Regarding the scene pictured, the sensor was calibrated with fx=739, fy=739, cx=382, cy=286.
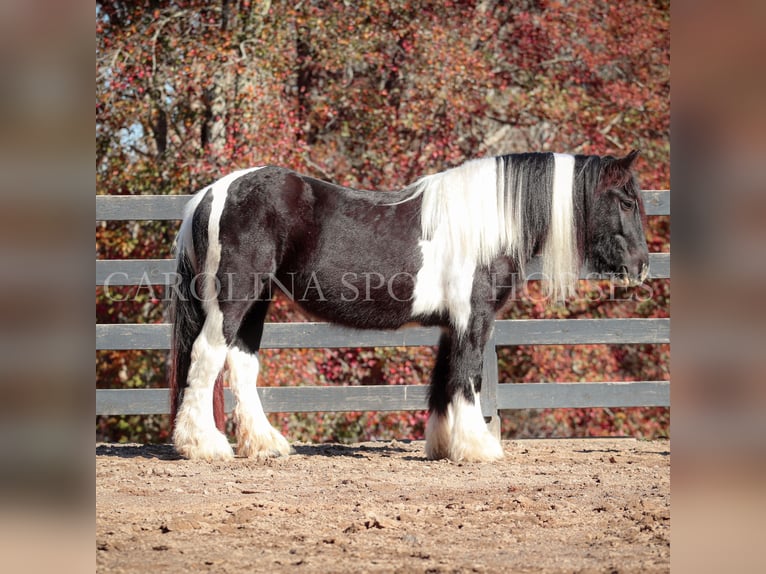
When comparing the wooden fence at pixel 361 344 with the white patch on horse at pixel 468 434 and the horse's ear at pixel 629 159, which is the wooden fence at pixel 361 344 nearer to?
the white patch on horse at pixel 468 434

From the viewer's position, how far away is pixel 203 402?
4.51m

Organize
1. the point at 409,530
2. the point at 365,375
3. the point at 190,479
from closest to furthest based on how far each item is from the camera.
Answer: the point at 409,530, the point at 190,479, the point at 365,375

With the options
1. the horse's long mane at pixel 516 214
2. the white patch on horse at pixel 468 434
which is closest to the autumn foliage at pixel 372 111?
the horse's long mane at pixel 516 214

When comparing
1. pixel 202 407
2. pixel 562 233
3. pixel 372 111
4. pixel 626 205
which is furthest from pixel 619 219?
pixel 372 111

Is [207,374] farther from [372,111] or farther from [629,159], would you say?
[372,111]

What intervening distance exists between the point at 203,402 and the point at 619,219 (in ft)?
9.20

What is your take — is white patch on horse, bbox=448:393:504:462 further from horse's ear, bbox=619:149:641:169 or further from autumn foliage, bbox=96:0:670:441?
autumn foliage, bbox=96:0:670:441
